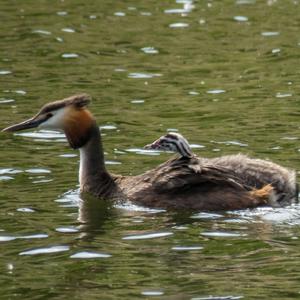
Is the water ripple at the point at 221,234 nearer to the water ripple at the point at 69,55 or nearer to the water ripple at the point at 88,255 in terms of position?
the water ripple at the point at 88,255

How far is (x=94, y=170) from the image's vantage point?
13719 millimetres

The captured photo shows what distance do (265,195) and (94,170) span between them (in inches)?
75.2

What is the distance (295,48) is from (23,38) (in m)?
4.24

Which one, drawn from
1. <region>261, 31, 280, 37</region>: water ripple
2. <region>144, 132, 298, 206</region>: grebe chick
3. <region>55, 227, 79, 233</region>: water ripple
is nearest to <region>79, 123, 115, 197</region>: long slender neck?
<region>144, 132, 298, 206</region>: grebe chick

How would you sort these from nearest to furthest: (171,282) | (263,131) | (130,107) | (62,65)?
A: 1. (171,282)
2. (263,131)
3. (130,107)
4. (62,65)

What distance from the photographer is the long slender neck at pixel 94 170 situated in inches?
533

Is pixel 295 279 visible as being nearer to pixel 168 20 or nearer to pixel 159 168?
pixel 159 168

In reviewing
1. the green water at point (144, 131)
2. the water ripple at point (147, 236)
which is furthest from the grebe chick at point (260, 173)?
the water ripple at point (147, 236)

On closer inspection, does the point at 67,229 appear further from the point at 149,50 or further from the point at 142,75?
the point at 149,50

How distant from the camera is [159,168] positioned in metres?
13.2

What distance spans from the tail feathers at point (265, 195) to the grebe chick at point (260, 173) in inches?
0.5

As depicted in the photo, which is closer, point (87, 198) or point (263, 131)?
point (87, 198)

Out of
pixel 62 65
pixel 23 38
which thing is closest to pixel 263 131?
pixel 62 65

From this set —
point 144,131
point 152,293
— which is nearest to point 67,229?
point 152,293
